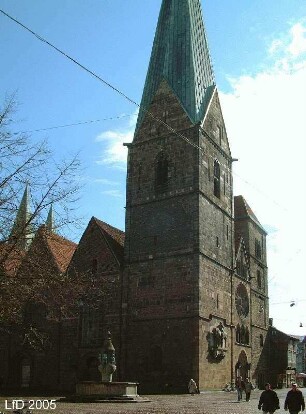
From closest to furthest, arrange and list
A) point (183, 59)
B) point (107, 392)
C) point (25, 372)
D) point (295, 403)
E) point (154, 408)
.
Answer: point (295, 403) → point (154, 408) → point (107, 392) → point (25, 372) → point (183, 59)

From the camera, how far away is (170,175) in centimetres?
3550

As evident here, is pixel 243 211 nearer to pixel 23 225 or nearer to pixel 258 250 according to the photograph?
pixel 258 250

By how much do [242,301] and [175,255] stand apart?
9385 mm

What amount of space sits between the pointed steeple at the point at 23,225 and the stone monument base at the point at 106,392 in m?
11.5

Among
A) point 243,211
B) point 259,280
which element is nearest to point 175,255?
point 259,280

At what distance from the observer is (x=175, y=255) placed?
3312cm

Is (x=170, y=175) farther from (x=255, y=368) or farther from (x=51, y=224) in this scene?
(x=51, y=224)

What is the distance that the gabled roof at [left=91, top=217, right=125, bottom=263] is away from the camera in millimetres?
36097

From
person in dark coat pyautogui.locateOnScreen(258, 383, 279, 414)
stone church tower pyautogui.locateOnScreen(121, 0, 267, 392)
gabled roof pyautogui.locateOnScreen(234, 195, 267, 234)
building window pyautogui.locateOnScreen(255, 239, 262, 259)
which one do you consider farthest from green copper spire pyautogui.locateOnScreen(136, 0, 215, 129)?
person in dark coat pyautogui.locateOnScreen(258, 383, 279, 414)

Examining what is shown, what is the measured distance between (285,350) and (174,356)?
1812cm

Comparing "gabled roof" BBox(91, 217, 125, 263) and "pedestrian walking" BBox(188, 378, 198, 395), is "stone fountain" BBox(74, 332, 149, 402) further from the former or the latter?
"gabled roof" BBox(91, 217, 125, 263)

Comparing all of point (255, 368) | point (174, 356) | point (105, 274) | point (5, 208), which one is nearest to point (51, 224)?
point (5, 208)

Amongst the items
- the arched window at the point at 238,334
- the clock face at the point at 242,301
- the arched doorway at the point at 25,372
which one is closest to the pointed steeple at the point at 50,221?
the arched doorway at the point at 25,372

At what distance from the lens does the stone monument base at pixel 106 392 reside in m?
23.4
